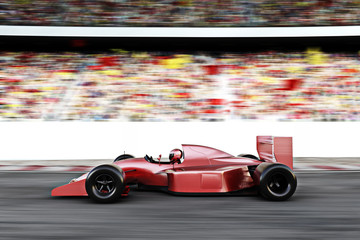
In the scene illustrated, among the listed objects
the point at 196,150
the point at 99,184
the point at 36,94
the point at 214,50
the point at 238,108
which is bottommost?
the point at 99,184

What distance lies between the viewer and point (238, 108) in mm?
10156

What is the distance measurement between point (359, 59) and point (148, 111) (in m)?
6.42

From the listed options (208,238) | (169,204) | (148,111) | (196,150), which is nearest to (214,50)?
(148,111)

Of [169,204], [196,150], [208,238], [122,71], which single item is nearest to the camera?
[208,238]

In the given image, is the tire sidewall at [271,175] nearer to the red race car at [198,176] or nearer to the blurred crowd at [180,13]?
the red race car at [198,176]

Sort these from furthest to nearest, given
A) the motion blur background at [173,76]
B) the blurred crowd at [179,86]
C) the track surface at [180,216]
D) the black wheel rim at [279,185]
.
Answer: the blurred crowd at [179,86] < the motion blur background at [173,76] < the black wheel rim at [279,185] < the track surface at [180,216]

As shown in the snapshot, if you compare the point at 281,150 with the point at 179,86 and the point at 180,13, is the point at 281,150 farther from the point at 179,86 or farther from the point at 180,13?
the point at 180,13

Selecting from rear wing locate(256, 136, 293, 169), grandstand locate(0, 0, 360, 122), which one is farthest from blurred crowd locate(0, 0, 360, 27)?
rear wing locate(256, 136, 293, 169)

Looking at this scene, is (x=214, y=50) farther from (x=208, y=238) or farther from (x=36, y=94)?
(x=208, y=238)

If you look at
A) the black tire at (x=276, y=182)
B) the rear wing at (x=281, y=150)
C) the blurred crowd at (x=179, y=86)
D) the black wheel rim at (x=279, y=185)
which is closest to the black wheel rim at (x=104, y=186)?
the black tire at (x=276, y=182)

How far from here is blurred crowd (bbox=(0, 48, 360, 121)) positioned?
9.98m

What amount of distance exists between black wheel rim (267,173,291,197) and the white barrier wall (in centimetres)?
475

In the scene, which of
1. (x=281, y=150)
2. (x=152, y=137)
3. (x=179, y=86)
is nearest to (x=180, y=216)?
(x=281, y=150)

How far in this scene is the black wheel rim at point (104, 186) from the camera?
14.3 feet
